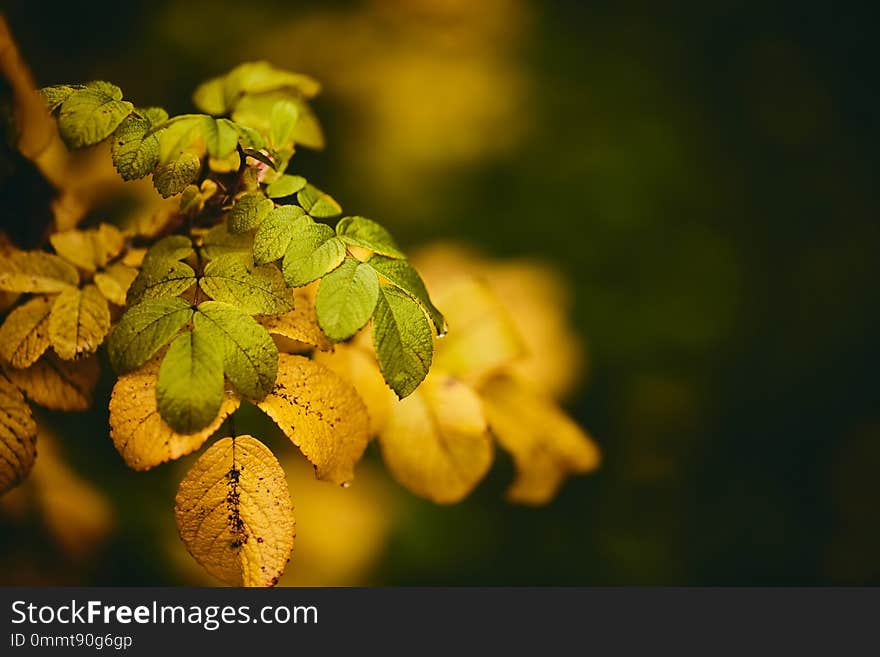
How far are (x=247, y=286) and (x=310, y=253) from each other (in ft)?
0.26

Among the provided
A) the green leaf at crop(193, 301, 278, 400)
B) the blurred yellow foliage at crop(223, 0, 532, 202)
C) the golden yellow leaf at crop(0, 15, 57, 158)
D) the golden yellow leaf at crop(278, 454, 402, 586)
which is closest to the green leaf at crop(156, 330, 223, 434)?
the green leaf at crop(193, 301, 278, 400)

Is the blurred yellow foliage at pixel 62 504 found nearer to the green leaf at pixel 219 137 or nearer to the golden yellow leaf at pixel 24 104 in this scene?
the golden yellow leaf at pixel 24 104

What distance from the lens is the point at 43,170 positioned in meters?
0.89

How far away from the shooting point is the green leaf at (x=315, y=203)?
712 millimetres

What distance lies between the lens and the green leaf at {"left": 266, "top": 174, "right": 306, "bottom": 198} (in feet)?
2.32

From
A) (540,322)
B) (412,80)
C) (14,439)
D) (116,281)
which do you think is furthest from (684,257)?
(14,439)

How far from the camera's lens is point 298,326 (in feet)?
2.36

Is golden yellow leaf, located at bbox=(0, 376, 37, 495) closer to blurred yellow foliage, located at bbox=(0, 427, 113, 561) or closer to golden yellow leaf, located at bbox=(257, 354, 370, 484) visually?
golden yellow leaf, located at bbox=(257, 354, 370, 484)

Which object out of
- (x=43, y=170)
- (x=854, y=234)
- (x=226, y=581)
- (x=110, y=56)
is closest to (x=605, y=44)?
(x=854, y=234)

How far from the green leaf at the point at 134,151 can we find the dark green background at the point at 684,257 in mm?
1298

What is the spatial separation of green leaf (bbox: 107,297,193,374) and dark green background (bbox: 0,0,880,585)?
1309 millimetres

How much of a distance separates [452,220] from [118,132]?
1565 millimetres

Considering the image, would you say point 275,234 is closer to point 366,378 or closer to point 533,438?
point 366,378

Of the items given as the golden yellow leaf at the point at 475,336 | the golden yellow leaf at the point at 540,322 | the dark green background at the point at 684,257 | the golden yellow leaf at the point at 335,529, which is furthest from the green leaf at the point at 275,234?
the dark green background at the point at 684,257
